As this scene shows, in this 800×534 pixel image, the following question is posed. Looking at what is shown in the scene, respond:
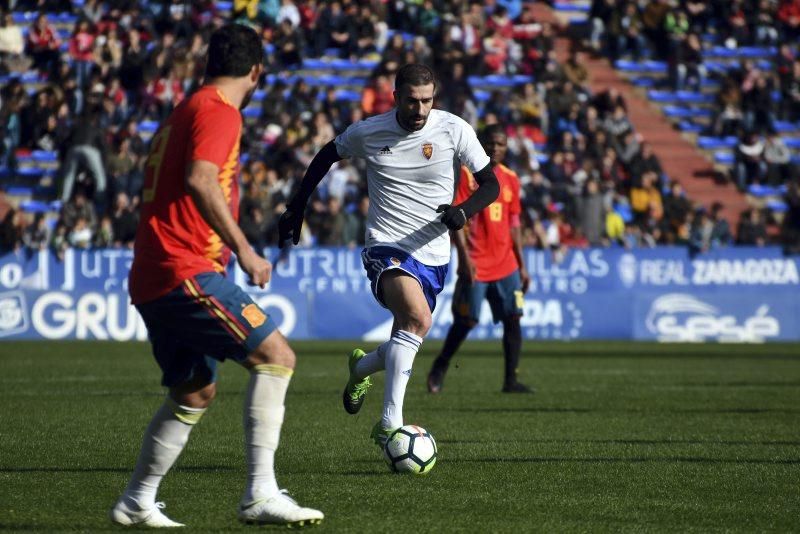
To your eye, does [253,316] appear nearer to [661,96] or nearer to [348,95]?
[348,95]

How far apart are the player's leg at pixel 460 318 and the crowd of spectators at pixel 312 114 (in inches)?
428

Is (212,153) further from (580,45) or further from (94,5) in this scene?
(580,45)

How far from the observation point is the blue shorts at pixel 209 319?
5660 mm

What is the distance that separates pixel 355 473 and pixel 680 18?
28083mm

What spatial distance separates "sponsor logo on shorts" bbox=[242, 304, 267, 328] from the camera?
5.69 meters

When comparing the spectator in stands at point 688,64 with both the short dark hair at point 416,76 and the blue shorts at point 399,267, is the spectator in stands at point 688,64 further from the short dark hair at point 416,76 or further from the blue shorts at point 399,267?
the short dark hair at point 416,76

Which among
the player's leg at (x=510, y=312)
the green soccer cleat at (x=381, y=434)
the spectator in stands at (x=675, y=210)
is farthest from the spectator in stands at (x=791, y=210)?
the green soccer cleat at (x=381, y=434)

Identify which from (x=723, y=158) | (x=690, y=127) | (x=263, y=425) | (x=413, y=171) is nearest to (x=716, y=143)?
(x=723, y=158)

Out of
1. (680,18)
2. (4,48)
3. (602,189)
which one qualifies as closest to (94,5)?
(4,48)

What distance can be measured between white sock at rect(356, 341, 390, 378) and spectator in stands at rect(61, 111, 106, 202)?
668 inches

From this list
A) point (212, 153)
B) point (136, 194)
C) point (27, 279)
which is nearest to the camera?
point (212, 153)

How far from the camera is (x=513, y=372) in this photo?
45.6ft

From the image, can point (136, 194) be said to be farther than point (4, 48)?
No

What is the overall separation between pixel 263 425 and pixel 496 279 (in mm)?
8104
